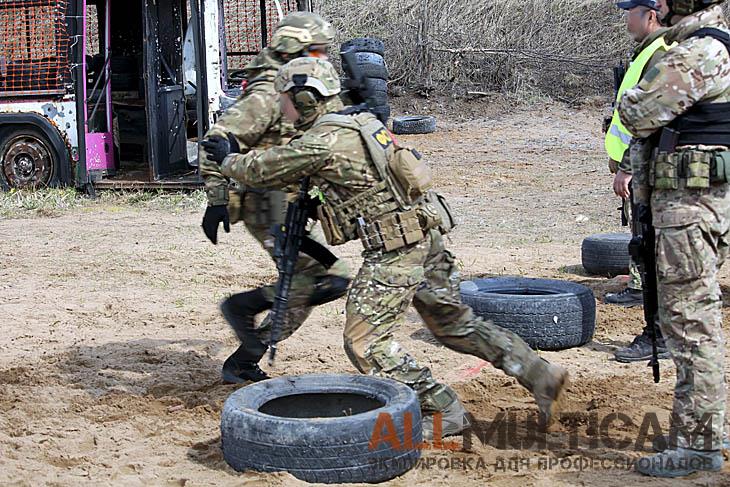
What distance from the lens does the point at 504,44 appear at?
71.5 feet

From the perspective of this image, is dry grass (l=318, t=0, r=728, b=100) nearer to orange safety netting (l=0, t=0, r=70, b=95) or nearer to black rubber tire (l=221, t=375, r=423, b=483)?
orange safety netting (l=0, t=0, r=70, b=95)

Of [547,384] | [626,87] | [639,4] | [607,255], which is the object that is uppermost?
[639,4]

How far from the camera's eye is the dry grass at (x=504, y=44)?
69.5 feet

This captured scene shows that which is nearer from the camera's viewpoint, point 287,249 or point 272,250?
point 287,249

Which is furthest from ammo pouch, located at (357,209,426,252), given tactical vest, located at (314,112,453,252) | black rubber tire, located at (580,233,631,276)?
black rubber tire, located at (580,233,631,276)

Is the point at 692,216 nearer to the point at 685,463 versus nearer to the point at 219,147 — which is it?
the point at 685,463

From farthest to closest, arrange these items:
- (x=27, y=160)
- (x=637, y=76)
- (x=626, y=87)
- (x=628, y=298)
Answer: (x=27, y=160), (x=628, y=298), (x=626, y=87), (x=637, y=76)

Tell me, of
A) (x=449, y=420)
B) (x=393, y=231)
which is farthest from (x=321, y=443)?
(x=393, y=231)

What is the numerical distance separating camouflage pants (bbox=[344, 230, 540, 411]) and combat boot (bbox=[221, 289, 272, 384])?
0.97 meters

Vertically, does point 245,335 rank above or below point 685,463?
above

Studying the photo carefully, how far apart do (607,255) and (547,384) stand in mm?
4208

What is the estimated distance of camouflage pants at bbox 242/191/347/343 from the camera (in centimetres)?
539

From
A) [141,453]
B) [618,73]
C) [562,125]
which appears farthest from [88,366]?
[562,125]

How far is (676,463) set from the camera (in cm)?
411
